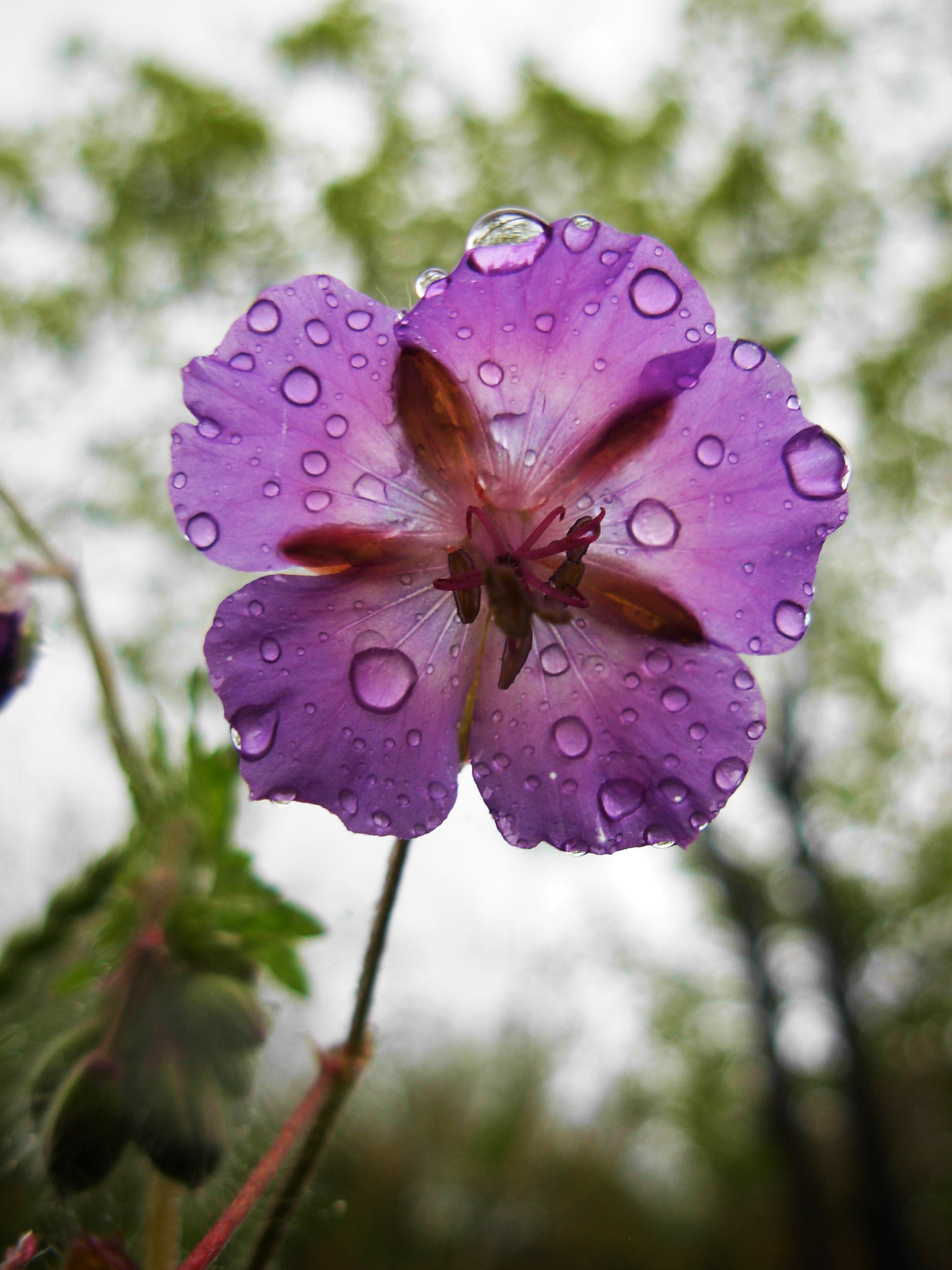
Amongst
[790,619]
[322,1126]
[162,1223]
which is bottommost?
[162,1223]

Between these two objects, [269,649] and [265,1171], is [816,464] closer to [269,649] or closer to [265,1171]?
[269,649]

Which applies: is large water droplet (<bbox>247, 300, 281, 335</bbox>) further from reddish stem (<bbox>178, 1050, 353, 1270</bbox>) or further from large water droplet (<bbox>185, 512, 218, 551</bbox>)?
reddish stem (<bbox>178, 1050, 353, 1270</bbox>)

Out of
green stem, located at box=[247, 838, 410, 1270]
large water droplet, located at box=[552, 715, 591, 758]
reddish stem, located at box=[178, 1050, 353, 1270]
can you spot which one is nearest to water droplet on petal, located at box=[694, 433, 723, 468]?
large water droplet, located at box=[552, 715, 591, 758]

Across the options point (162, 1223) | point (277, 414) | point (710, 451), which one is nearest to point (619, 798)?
point (710, 451)

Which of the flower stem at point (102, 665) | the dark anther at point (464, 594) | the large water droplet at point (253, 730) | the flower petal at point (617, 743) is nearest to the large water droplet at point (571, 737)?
the flower petal at point (617, 743)

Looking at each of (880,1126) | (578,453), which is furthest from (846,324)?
(578,453)

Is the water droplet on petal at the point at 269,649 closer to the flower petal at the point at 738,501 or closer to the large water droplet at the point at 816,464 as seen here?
the flower petal at the point at 738,501

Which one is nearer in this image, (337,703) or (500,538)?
(337,703)
